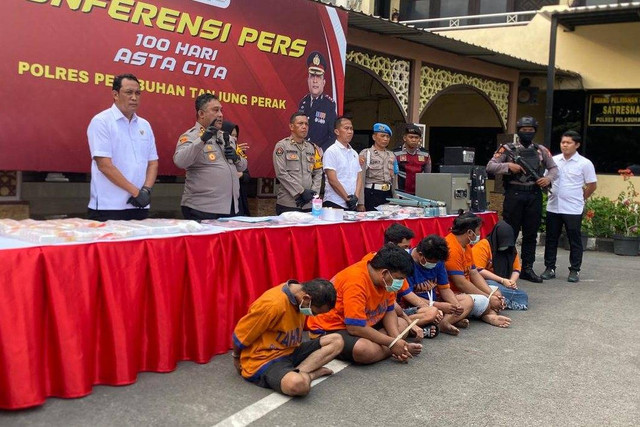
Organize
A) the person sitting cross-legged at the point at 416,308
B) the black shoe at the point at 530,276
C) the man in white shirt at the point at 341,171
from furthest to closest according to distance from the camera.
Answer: the black shoe at the point at 530,276
the man in white shirt at the point at 341,171
the person sitting cross-legged at the point at 416,308

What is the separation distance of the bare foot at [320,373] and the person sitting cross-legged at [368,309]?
0.20m

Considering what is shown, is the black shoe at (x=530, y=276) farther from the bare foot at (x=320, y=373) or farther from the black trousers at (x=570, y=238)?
the bare foot at (x=320, y=373)

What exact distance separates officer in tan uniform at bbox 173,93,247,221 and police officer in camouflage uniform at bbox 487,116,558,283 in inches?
140

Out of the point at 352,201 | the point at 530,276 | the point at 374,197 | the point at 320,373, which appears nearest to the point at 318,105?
the point at 374,197

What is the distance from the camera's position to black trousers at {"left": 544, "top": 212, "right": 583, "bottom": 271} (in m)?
7.99

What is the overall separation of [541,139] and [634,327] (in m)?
9.78

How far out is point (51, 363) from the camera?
342 cm

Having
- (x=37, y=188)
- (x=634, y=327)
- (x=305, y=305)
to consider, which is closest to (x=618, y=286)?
(x=634, y=327)

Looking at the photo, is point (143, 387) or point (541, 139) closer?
point (143, 387)

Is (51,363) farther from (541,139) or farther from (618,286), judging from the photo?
(541,139)

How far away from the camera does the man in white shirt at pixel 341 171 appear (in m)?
6.67

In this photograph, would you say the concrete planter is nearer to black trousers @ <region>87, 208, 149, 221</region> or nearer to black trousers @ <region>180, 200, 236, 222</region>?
black trousers @ <region>180, 200, 236, 222</region>

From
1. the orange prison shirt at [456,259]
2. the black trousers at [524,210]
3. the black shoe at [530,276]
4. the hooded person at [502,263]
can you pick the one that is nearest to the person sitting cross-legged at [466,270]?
the orange prison shirt at [456,259]

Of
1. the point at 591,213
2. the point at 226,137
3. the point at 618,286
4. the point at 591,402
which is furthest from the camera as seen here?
the point at 591,213
